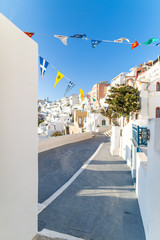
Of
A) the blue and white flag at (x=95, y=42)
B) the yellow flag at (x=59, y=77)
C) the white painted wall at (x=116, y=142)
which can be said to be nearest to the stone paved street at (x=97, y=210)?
the white painted wall at (x=116, y=142)

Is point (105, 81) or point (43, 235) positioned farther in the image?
point (105, 81)

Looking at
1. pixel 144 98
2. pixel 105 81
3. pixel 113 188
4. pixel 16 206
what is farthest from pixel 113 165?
pixel 105 81

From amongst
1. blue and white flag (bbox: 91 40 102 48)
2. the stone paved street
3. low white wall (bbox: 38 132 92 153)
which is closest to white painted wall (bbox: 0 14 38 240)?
the stone paved street

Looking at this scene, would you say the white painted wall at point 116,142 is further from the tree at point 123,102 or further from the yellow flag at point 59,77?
the yellow flag at point 59,77

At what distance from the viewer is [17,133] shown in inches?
103

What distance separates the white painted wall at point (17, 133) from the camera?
2.32 m

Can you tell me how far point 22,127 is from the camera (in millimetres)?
2750

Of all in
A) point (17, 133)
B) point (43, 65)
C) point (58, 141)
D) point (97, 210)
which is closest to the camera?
point (17, 133)

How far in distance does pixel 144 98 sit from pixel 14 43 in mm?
16645

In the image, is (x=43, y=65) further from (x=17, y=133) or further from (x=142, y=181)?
(x=142, y=181)

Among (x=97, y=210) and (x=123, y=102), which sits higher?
(x=123, y=102)

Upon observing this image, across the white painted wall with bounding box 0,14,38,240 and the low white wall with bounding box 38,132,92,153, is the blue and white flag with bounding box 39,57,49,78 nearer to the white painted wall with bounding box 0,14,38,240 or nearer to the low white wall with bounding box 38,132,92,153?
the white painted wall with bounding box 0,14,38,240

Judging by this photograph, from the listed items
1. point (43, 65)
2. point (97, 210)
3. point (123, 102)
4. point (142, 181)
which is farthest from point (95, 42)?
point (123, 102)

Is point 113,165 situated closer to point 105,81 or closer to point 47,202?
point 47,202
